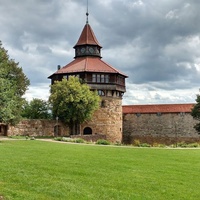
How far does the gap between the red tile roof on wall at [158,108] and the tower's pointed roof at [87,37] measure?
1129 centimetres

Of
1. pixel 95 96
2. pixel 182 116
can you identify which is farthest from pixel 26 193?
pixel 182 116

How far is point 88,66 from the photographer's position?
132 feet

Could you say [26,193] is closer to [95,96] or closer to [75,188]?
[75,188]

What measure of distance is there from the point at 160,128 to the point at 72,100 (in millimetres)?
16606

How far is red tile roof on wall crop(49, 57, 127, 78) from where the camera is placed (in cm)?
3991

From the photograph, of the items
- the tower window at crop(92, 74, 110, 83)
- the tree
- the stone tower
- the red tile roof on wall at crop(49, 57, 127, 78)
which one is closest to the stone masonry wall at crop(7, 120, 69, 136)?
the tree

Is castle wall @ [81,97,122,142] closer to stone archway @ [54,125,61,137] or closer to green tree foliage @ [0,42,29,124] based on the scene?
stone archway @ [54,125,61,137]

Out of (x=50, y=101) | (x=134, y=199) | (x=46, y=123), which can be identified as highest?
(x=50, y=101)

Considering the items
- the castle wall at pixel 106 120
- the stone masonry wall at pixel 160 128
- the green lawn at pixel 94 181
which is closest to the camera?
the green lawn at pixel 94 181

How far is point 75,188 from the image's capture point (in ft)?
26.8

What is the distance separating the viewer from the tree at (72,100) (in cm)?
3519

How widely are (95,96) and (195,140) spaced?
16860 mm

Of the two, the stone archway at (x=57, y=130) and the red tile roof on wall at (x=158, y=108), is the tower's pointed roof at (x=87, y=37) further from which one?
the stone archway at (x=57, y=130)

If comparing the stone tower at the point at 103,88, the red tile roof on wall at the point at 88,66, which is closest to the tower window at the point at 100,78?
the stone tower at the point at 103,88
